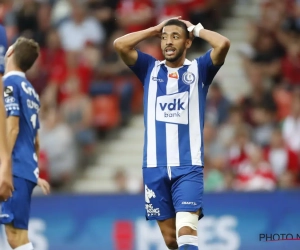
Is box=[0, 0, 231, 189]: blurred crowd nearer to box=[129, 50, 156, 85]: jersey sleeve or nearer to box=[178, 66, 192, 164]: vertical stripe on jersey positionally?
box=[129, 50, 156, 85]: jersey sleeve

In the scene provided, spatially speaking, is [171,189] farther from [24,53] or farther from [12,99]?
[24,53]

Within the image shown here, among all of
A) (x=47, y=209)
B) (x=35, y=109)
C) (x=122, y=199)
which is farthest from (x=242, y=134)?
(x=35, y=109)

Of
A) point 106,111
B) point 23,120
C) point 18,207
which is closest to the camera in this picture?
point 18,207

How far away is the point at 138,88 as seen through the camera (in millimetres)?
14523

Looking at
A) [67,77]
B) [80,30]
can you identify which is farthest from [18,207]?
[80,30]

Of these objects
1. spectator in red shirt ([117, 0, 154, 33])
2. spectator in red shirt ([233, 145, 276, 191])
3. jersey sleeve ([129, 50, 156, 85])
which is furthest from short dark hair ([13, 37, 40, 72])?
spectator in red shirt ([117, 0, 154, 33])

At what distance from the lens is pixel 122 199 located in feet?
37.4

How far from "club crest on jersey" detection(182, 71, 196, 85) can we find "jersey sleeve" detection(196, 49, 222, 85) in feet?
0.28

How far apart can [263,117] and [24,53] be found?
5.94m

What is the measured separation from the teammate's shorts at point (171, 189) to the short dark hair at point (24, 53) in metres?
1.61

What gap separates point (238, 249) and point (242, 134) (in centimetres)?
248

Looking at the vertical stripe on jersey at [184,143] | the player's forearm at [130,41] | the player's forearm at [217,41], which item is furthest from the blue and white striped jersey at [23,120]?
the player's forearm at [217,41]

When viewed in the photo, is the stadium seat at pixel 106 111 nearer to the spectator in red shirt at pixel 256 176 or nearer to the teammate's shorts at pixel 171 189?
the spectator in red shirt at pixel 256 176

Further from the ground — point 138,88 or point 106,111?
point 138,88
